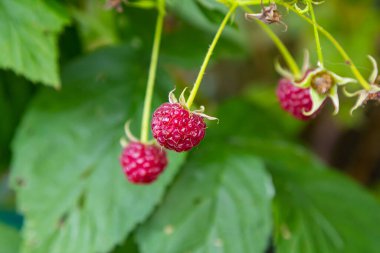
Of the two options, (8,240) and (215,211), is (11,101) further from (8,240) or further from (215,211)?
(215,211)

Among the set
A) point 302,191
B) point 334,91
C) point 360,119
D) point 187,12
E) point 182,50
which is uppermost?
point 334,91

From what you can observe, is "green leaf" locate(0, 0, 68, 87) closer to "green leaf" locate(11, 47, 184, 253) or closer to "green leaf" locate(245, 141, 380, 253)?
"green leaf" locate(11, 47, 184, 253)

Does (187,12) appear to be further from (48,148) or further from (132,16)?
(48,148)

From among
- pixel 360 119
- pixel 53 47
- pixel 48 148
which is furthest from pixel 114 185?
pixel 360 119

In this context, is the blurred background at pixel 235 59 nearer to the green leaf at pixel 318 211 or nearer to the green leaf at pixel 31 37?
the green leaf at pixel 31 37

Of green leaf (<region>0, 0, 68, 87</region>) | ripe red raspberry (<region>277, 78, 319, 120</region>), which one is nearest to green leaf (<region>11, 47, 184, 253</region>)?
green leaf (<region>0, 0, 68, 87</region>)
